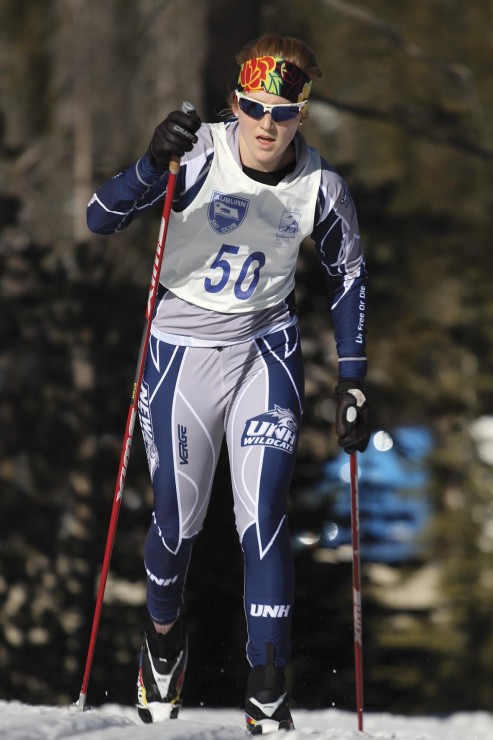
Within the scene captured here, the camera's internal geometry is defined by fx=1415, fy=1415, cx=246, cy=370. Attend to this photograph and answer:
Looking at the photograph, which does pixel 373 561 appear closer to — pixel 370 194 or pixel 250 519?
pixel 370 194

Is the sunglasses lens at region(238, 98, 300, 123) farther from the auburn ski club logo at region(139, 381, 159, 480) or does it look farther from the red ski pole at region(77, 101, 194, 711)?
the auburn ski club logo at region(139, 381, 159, 480)

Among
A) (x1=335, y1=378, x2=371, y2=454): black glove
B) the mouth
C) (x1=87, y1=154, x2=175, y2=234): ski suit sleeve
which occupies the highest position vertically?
the mouth

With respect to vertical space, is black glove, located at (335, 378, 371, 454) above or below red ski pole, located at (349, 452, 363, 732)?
above

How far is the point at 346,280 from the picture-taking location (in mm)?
4766

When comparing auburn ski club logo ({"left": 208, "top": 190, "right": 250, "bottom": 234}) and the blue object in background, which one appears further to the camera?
the blue object in background

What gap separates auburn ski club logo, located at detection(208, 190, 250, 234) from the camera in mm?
4473

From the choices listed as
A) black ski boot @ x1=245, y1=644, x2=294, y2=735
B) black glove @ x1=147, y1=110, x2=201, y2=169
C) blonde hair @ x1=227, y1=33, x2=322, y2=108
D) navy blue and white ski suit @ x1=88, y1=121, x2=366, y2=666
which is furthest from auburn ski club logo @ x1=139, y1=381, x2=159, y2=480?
blonde hair @ x1=227, y1=33, x2=322, y2=108

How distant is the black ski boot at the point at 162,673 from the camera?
5090 millimetres

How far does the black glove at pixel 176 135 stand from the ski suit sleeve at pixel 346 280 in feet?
1.71

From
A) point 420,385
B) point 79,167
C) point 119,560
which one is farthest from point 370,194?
point 119,560

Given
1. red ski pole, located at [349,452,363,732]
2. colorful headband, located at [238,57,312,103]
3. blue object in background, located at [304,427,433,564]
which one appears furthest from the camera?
blue object in background, located at [304,427,433,564]

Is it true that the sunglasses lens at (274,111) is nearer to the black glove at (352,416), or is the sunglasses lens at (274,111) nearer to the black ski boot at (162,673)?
the black glove at (352,416)

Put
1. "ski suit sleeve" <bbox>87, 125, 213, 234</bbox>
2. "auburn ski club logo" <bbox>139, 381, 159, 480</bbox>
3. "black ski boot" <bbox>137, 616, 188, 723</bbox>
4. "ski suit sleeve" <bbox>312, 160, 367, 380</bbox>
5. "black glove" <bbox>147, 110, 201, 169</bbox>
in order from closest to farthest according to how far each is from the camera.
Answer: "black glove" <bbox>147, 110, 201, 169</bbox>
"ski suit sleeve" <bbox>87, 125, 213, 234</bbox>
"ski suit sleeve" <bbox>312, 160, 367, 380</bbox>
"auburn ski club logo" <bbox>139, 381, 159, 480</bbox>
"black ski boot" <bbox>137, 616, 188, 723</bbox>

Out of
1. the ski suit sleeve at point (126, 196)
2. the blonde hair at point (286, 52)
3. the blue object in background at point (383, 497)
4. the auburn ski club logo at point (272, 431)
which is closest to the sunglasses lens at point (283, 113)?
the blonde hair at point (286, 52)
